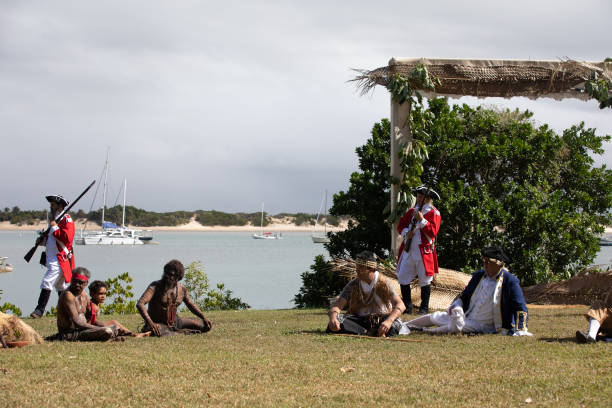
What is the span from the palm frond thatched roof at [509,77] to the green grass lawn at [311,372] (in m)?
6.42

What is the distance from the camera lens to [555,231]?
13.9m

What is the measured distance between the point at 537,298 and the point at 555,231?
2110mm

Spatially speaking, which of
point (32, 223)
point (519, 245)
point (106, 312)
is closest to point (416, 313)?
point (519, 245)

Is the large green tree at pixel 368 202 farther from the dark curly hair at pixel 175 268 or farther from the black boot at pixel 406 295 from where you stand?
the dark curly hair at pixel 175 268

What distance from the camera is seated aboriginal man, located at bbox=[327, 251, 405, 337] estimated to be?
27.0ft

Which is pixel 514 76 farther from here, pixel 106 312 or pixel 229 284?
pixel 229 284

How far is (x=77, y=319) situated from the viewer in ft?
26.7

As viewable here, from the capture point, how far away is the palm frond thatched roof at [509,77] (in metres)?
13.3

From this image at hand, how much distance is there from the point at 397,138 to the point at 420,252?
3.04 m

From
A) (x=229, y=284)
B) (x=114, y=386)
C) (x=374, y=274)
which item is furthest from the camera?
(x=229, y=284)

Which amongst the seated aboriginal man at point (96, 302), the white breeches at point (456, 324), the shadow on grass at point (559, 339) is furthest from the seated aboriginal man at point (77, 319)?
the shadow on grass at point (559, 339)

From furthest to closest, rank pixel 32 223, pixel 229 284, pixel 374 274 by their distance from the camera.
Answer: pixel 32 223 < pixel 229 284 < pixel 374 274

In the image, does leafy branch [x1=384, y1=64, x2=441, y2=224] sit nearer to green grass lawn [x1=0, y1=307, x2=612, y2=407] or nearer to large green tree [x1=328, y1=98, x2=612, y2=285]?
large green tree [x1=328, y1=98, x2=612, y2=285]

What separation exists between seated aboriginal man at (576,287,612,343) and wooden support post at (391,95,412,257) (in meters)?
5.59
